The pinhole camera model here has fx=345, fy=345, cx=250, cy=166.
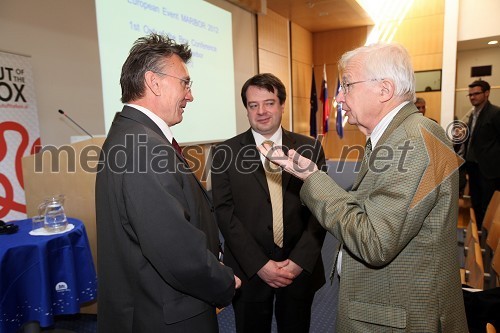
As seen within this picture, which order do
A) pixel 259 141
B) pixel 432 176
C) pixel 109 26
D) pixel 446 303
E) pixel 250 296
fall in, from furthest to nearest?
1. pixel 109 26
2. pixel 259 141
3. pixel 250 296
4. pixel 446 303
5. pixel 432 176

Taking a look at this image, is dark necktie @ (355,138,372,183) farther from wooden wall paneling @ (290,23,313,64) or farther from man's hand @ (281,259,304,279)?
wooden wall paneling @ (290,23,313,64)

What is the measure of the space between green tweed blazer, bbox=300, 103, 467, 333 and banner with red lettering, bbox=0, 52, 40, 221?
283cm

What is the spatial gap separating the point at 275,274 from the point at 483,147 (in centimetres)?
395

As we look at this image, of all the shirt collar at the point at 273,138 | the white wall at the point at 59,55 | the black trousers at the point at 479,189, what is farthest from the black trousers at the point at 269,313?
the black trousers at the point at 479,189

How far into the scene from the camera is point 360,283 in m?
1.04

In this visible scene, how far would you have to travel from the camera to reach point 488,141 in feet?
14.0

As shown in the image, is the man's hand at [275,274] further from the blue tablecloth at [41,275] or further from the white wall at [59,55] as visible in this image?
the white wall at [59,55]

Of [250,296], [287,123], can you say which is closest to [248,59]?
[287,123]

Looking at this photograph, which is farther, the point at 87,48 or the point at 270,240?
the point at 87,48

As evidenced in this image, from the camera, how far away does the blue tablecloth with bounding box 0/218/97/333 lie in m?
1.81

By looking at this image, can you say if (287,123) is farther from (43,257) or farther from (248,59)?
(43,257)

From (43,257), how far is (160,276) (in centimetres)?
121

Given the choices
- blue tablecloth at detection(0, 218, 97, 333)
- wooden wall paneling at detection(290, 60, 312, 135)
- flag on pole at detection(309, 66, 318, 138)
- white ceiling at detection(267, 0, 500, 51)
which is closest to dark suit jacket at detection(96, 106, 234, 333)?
blue tablecloth at detection(0, 218, 97, 333)

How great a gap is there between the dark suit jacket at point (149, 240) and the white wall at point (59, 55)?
2.55 m
